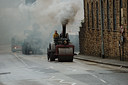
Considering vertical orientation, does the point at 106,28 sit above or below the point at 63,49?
above

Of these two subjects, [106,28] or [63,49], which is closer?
[63,49]

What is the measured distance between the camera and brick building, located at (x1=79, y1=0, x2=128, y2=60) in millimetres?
36844

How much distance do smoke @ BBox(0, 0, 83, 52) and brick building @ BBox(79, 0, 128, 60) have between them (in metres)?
1.45

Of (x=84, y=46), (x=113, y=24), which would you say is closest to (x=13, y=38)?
(x=84, y=46)

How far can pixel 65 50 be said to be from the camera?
36.1 m

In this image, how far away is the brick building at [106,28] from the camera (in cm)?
3684

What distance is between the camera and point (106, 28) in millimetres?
41719

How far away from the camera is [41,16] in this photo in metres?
45.5

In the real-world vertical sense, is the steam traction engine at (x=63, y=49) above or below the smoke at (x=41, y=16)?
below

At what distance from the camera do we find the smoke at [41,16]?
39.5 m

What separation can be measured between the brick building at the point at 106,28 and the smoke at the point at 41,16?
1.45m

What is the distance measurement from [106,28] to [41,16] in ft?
Result: 24.1

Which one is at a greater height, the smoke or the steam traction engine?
the smoke

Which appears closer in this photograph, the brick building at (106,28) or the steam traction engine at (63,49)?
the steam traction engine at (63,49)
